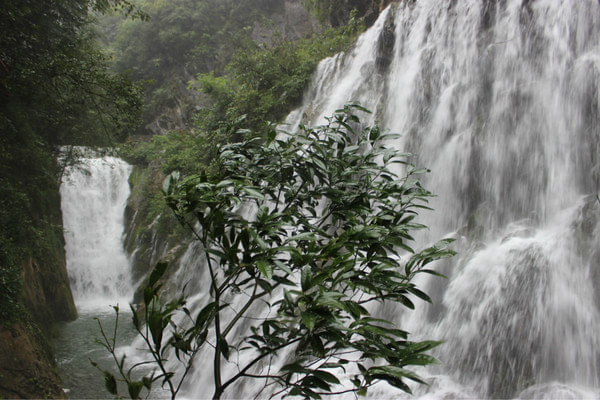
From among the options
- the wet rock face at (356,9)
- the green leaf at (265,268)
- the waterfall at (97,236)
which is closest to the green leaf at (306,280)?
the green leaf at (265,268)

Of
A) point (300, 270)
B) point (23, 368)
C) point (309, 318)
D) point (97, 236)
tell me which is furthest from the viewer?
point (97, 236)

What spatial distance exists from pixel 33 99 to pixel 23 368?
4.05 meters

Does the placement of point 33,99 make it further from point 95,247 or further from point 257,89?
point 95,247

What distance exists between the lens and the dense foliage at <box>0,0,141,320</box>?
5152 mm

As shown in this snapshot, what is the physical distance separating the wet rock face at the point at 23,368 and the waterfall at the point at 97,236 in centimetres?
709

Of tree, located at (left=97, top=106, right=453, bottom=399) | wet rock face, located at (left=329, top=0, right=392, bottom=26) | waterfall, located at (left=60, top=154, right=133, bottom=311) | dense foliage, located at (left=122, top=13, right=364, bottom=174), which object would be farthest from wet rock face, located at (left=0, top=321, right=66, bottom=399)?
wet rock face, located at (left=329, top=0, right=392, bottom=26)

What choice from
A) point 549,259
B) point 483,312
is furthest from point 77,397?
point 549,259

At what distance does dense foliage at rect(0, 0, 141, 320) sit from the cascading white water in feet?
12.3

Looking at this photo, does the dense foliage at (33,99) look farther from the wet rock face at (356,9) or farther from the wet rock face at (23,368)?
the wet rock face at (356,9)

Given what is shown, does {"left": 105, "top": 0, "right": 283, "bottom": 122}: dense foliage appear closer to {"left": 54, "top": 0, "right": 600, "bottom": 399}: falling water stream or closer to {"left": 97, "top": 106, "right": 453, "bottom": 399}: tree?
{"left": 54, "top": 0, "right": 600, "bottom": 399}: falling water stream

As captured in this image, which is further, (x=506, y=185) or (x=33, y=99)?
(x=33, y=99)

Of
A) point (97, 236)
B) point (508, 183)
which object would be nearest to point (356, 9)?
point (508, 183)

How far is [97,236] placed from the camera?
14.3 metres

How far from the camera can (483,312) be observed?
3846mm
